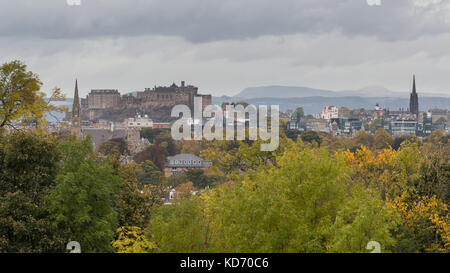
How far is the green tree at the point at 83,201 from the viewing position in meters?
19.3

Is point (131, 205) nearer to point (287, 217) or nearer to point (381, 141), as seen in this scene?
point (287, 217)

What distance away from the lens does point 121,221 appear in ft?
77.2

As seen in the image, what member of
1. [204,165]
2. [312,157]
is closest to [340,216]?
[312,157]

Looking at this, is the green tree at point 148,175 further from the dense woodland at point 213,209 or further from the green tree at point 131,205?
the dense woodland at point 213,209

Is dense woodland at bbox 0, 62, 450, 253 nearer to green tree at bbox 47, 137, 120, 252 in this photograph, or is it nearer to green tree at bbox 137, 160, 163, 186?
green tree at bbox 47, 137, 120, 252

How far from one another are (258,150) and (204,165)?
247ft

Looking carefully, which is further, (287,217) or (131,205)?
(131,205)

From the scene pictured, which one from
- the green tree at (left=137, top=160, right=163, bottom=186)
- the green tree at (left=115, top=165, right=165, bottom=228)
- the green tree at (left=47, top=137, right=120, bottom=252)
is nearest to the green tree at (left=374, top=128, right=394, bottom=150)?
the green tree at (left=137, top=160, right=163, bottom=186)

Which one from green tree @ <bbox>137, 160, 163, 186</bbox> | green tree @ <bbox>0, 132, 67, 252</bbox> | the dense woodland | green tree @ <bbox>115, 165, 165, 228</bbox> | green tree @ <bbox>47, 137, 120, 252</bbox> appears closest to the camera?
green tree @ <bbox>0, 132, 67, 252</bbox>

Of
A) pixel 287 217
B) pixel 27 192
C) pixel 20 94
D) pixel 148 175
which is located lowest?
pixel 148 175

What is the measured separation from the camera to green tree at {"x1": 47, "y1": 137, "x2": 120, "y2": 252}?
63.3 ft

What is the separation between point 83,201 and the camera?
20000 mm

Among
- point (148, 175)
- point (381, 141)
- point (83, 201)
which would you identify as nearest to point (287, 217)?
point (83, 201)
